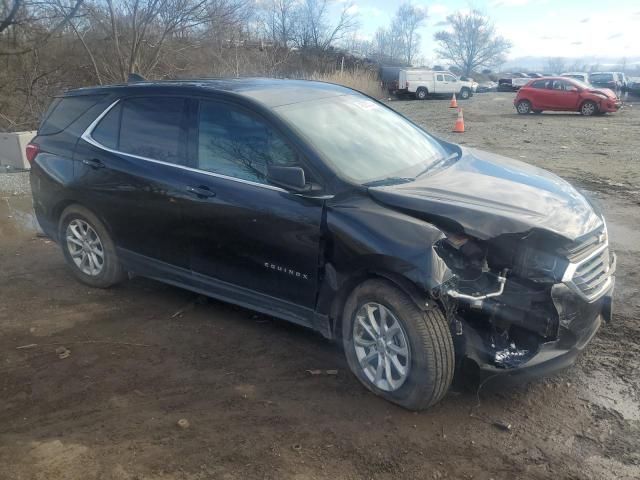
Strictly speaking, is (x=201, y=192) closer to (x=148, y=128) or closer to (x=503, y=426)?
(x=148, y=128)

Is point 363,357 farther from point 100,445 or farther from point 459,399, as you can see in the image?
point 100,445

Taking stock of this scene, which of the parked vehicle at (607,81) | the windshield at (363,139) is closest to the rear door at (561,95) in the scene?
the parked vehicle at (607,81)

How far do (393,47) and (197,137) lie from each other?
87.7 meters

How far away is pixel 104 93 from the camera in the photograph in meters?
5.01

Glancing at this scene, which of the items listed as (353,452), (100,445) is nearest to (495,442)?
(353,452)

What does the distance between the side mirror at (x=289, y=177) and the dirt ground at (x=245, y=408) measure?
3.94ft

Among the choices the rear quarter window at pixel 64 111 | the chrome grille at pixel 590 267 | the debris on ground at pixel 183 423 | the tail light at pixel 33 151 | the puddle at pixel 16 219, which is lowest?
the puddle at pixel 16 219

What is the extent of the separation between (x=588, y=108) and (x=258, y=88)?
22.0 metres

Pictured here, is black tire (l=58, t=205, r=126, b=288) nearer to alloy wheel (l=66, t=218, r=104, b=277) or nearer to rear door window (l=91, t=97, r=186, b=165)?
alloy wheel (l=66, t=218, r=104, b=277)

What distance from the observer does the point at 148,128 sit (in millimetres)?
4578

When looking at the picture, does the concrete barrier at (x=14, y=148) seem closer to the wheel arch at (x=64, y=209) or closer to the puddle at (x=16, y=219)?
→ the puddle at (x=16, y=219)

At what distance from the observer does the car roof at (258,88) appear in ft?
13.6

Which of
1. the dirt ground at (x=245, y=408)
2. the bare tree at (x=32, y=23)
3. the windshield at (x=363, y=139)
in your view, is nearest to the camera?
the dirt ground at (x=245, y=408)

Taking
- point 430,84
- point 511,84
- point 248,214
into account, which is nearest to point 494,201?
point 248,214
